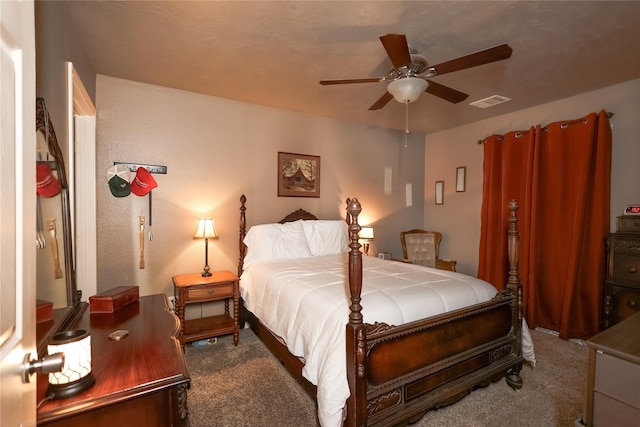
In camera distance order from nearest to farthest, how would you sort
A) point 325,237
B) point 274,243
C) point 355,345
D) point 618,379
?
point 618,379
point 355,345
point 274,243
point 325,237

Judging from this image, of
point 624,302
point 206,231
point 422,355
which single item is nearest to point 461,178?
point 624,302

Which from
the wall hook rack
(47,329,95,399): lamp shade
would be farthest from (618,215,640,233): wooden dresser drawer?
the wall hook rack

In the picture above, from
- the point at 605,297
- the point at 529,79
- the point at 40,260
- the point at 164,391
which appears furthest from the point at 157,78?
the point at 605,297

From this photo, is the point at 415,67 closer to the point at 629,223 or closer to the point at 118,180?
the point at 629,223

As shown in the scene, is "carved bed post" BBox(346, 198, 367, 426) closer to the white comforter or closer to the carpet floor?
the white comforter

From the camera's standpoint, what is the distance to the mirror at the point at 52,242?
126cm

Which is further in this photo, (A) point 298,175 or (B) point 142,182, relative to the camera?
(A) point 298,175

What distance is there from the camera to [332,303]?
1.90 m

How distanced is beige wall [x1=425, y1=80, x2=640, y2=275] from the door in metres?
4.41

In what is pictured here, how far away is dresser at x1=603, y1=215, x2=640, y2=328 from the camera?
272 centimetres

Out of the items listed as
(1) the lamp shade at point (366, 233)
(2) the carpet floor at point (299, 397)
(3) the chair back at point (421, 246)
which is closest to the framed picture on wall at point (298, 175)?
(1) the lamp shade at point (366, 233)

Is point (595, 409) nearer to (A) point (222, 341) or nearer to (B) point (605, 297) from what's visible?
(B) point (605, 297)

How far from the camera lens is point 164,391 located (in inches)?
42.4

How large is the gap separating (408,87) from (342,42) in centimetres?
65
